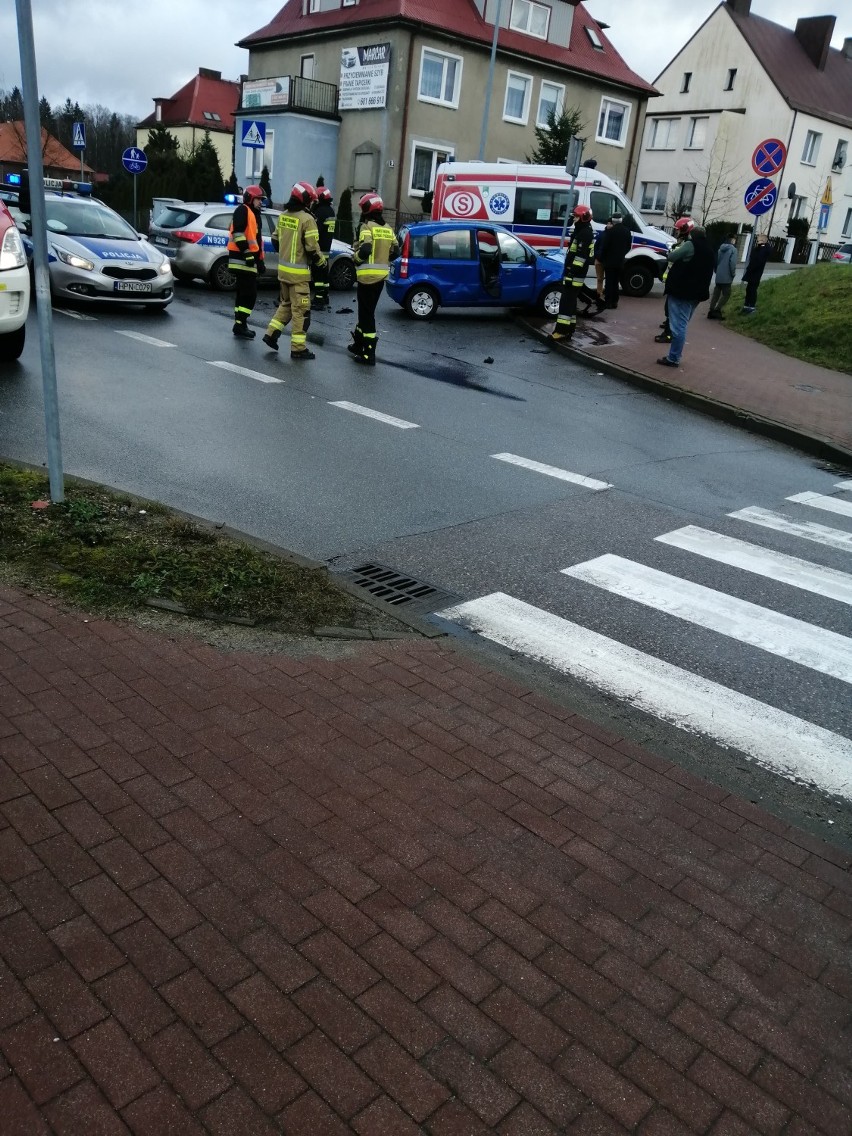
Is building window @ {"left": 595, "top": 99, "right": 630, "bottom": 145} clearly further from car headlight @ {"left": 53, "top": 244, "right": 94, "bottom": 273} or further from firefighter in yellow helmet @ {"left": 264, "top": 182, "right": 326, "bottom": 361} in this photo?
firefighter in yellow helmet @ {"left": 264, "top": 182, "right": 326, "bottom": 361}

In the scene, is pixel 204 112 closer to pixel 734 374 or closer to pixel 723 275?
pixel 723 275

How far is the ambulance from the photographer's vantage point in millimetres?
23047

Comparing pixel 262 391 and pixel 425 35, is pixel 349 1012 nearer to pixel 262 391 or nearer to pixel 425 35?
pixel 262 391

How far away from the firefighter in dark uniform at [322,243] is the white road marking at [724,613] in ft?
37.9

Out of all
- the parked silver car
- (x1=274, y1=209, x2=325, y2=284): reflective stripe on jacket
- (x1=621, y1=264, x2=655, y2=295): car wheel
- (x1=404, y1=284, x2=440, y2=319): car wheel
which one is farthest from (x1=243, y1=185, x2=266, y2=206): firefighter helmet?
(x1=621, y1=264, x2=655, y2=295): car wheel

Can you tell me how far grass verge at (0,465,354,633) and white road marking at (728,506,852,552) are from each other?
4.11 meters

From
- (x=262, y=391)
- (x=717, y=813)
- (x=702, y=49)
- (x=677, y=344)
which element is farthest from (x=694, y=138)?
(x=717, y=813)

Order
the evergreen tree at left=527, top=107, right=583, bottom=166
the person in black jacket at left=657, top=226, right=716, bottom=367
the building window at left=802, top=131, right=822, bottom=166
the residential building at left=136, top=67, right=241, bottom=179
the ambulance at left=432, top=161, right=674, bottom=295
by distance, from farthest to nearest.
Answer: the residential building at left=136, top=67, right=241, bottom=179, the building window at left=802, top=131, right=822, bottom=166, the evergreen tree at left=527, top=107, right=583, bottom=166, the ambulance at left=432, top=161, right=674, bottom=295, the person in black jacket at left=657, top=226, right=716, bottom=367

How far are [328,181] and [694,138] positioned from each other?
25361 millimetres

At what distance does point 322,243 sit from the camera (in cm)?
1923

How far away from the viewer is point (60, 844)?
321cm

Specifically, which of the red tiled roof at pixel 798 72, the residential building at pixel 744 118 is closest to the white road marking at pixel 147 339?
the residential building at pixel 744 118

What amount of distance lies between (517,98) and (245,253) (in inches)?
1183

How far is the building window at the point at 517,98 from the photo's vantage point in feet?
127
